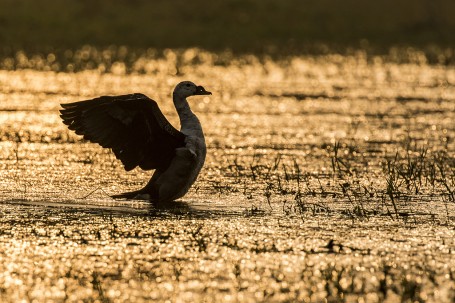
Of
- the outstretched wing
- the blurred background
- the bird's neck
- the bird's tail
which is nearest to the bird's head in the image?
the bird's neck

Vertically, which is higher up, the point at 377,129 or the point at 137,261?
the point at 377,129

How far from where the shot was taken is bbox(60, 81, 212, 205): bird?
458 inches

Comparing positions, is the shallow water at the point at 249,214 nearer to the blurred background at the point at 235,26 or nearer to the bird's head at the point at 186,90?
the bird's head at the point at 186,90

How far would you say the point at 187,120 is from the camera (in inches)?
485

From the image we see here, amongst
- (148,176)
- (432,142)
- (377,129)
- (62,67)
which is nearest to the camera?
(148,176)

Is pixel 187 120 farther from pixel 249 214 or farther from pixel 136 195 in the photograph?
pixel 249 214

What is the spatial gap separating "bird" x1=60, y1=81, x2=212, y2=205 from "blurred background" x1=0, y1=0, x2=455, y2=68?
23.9 metres

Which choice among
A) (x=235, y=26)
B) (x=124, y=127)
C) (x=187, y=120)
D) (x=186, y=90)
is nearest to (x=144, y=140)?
(x=124, y=127)

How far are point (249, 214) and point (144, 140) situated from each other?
4.63 feet

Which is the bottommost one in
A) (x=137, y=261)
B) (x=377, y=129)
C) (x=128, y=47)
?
(x=137, y=261)

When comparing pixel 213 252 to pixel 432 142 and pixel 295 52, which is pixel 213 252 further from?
pixel 295 52

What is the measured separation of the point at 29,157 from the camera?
14.9 m

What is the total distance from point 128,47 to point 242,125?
19.3 meters

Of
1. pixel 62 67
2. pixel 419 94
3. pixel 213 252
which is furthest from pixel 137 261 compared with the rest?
pixel 62 67
